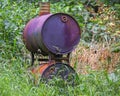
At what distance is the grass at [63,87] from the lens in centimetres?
454

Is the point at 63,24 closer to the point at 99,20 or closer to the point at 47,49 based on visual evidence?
the point at 47,49

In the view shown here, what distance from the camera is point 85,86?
4.71 m

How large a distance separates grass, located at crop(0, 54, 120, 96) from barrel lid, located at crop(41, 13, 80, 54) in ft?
1.53

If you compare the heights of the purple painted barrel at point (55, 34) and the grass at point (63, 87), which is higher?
the purple painted barrel at point (55, 34)

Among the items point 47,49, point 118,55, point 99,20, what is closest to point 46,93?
point 47,49

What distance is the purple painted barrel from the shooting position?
5.10 meters

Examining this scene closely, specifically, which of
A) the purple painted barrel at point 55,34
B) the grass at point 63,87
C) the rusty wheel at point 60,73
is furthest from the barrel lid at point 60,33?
the grass at point 63,87

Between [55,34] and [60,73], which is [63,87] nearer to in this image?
[60,73]

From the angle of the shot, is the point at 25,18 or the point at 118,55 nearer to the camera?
the point at 118,55

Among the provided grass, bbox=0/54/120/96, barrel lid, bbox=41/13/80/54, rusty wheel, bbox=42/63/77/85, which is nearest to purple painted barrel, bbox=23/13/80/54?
barrel lid, bbox=41/13/80/54

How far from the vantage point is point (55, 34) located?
5164mm

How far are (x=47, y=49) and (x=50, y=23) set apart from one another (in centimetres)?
35

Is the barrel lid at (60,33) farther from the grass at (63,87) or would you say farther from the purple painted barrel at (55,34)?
the grass at (63,87)

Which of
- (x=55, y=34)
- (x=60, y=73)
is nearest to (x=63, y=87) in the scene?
(x=60, y=73)
